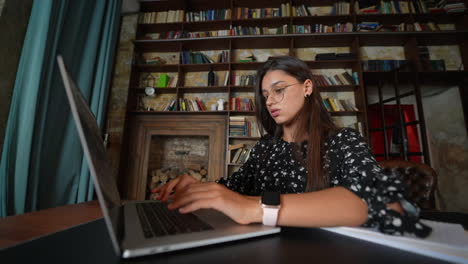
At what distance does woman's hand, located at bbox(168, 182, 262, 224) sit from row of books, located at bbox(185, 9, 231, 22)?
3.00m

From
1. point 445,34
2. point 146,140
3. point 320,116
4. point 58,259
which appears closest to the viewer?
point 58,259

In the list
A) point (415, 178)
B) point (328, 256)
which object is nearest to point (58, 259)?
point (328, 256)

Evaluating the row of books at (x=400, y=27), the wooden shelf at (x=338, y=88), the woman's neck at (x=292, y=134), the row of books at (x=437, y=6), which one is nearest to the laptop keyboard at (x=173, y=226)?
the woman's neck at (x=292, y=134)

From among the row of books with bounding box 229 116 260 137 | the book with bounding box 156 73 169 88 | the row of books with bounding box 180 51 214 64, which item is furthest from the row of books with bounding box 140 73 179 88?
the row of books with bounding box 229 116 260 137

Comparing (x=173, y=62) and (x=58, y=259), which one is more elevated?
(x=173, y=62)

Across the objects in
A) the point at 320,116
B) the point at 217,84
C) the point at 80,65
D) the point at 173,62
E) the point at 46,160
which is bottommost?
the point at 46,160

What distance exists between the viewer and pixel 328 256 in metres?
0.30

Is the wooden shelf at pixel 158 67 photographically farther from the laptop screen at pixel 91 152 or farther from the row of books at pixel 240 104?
the laptop screen at pixel 91 152

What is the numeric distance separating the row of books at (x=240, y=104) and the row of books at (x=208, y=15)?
1.23 m

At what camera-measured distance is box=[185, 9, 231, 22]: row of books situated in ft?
9.46

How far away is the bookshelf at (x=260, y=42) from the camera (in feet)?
8.63

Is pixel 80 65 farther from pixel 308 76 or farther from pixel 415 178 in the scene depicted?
pixel 415 178

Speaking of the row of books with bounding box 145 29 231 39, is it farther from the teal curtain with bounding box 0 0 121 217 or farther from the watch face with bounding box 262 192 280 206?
the watch face with bounding box 262 192 280 206

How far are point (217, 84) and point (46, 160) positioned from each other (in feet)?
6.77
